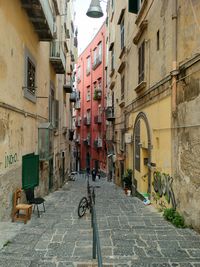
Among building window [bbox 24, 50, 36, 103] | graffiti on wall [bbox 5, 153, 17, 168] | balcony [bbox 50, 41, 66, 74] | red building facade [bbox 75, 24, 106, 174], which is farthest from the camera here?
red building facade [bbox 75, 24, 106, 174]

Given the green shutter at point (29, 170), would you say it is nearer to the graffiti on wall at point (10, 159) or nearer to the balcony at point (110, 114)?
the graffiti on wall at point (10, 159)

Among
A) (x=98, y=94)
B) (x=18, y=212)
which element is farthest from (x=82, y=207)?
(x=98, y=94)

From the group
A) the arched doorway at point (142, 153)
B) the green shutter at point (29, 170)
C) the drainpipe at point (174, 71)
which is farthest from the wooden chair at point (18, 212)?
the arched doorway at point (142, 153)

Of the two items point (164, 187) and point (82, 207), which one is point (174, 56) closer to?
point (164, 187)

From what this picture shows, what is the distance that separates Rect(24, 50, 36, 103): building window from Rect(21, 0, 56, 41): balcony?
1167 mm

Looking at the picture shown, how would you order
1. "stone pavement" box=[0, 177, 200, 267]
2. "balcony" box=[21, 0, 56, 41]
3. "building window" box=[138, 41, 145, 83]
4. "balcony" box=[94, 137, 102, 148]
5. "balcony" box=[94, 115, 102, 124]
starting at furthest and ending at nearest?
"balcony" box=[94, 115, 102, 124]
"balcony" box=[94, 137, 102, 148]
"building window" box=[138, 41, 145, 83]
"balcony" box=[21, 0, 56, 41]
"stone pavement" box=[0, 177, 200, 267]

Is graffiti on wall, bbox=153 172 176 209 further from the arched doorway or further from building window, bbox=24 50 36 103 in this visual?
building window, bbox=24 50 36 103

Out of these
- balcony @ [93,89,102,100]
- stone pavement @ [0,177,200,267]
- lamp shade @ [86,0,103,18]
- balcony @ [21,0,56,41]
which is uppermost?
balcony @ [93,89,102,100]

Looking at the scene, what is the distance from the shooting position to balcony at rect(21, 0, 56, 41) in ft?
30.9

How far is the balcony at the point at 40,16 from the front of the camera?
30.9 ft

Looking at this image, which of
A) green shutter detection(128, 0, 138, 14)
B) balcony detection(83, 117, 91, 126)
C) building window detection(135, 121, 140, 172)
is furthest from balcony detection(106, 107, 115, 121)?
balcony detection(83, 117, 91, 126)

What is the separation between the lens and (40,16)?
405 inches

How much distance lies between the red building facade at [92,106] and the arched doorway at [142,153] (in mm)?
16004

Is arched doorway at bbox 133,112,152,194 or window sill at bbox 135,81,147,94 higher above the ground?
window sill at bbox 135,81,147,94
